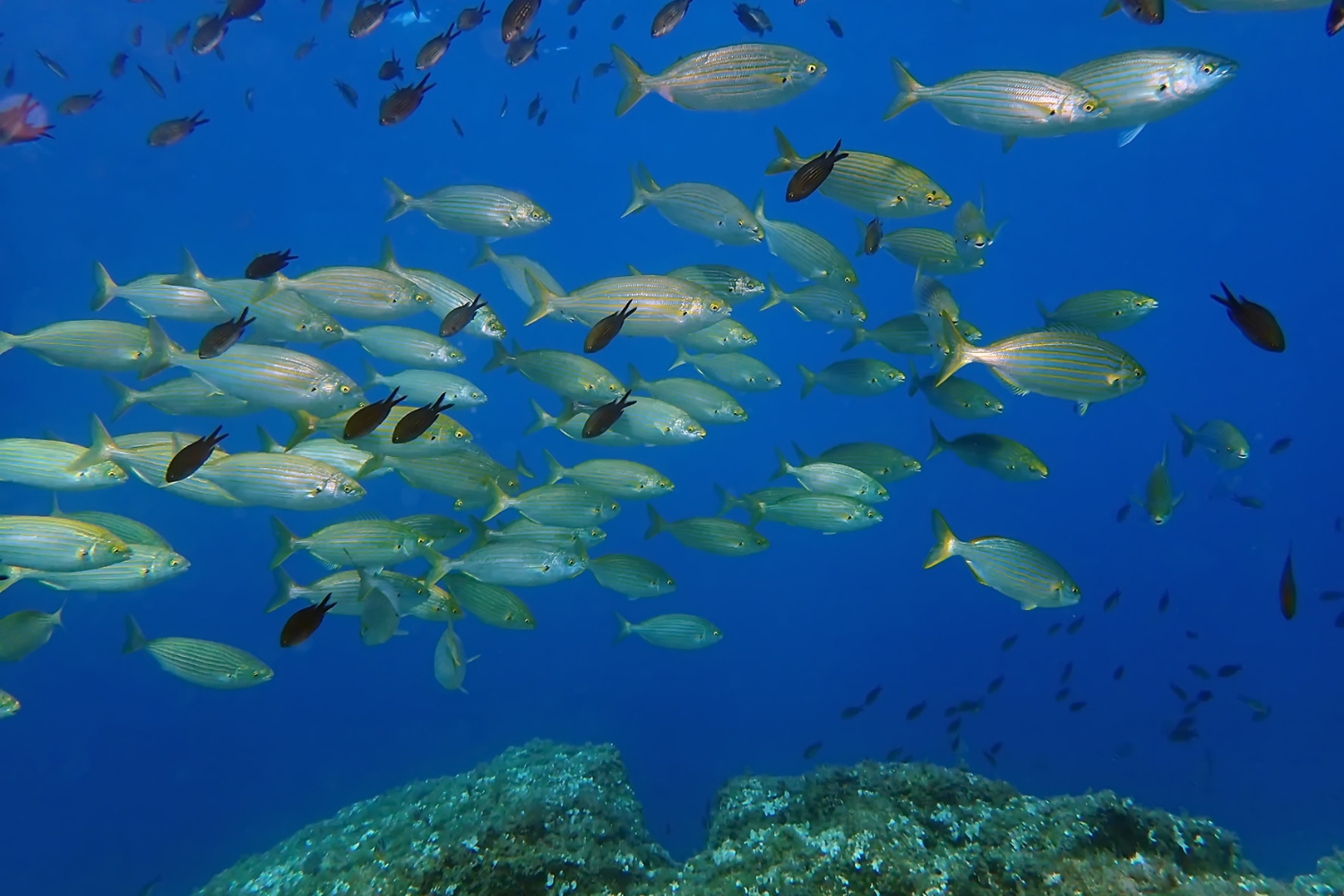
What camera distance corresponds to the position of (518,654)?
2641 centimetres

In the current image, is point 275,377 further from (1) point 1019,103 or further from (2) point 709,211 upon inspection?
(1) point 1019,103

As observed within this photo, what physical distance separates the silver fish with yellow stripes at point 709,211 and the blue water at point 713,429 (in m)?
18.2

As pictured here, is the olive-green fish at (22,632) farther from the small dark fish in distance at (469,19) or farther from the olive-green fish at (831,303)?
the small dark fish in distance at (469,19)

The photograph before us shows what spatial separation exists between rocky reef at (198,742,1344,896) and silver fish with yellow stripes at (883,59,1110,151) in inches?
163

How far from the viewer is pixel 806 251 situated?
555cm

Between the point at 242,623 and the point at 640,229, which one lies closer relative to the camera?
the point at 242,623

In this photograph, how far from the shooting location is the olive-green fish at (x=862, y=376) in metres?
6.38

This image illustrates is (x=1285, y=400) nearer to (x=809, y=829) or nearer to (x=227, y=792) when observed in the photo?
(x=809, y=829)

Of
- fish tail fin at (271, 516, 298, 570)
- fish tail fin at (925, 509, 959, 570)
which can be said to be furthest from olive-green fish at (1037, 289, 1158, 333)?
fish tail fin at (271, 516, 298, 570)

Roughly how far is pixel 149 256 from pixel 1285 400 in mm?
45816

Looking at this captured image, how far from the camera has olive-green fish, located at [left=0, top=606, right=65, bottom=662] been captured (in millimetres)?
4859

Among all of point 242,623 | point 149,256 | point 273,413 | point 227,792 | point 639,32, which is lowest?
point 227,792

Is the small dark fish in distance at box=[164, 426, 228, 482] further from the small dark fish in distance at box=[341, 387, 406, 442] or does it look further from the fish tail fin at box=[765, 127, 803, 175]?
the fish tail fin at box=[765, 127, 803, 175]

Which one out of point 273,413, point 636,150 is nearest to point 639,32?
point 636,150
